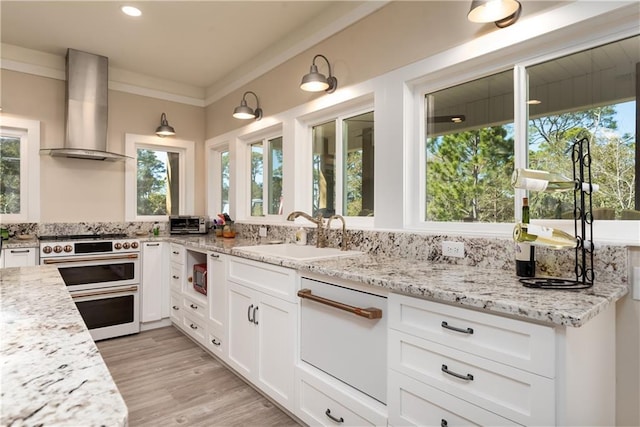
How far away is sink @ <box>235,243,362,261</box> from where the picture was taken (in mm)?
2436

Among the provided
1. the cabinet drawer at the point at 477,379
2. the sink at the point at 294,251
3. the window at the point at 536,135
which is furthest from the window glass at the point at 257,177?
the cabinet drawer at the point at 477,379

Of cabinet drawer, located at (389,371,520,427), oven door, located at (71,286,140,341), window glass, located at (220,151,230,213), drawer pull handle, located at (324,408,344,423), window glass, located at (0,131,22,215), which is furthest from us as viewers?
window glass, located at (220,151,230,213)

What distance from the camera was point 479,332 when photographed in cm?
119

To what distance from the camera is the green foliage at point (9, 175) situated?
134 inches

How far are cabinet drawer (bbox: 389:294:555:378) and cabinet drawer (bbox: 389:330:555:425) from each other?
2 cm

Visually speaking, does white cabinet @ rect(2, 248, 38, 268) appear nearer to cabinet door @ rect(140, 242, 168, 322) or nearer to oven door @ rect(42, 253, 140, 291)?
oven door @ rect(42, 253, 140, 291)

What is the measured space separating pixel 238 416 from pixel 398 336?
4.11ft

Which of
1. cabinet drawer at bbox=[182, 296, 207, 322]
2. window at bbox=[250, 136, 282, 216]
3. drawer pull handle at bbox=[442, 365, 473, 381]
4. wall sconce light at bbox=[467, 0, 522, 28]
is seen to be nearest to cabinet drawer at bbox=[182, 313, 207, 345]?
cabinet drawer at bbox=[182, 296, 207, 322]

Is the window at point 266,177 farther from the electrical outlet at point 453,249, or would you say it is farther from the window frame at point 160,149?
the electrical outlet at point 453,249

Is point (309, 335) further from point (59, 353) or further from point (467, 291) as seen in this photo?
point (59, 353)

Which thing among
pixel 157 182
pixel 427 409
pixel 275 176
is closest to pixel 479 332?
Result: pixel 427 409

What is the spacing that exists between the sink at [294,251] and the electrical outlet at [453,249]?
58cm

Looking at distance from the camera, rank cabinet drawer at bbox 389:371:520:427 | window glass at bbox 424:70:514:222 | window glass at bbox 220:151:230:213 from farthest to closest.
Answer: window glass at bbox 220:151:230:213
window glass at bbox 424:70:514:222
cabinet drawer at bbox 389:371:520:427

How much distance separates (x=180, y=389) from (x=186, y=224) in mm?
2050
